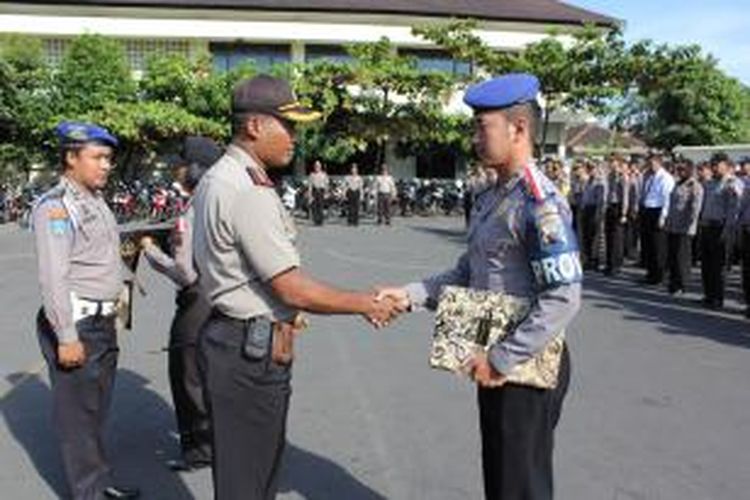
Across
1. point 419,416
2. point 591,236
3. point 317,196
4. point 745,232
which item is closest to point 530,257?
point 419,416

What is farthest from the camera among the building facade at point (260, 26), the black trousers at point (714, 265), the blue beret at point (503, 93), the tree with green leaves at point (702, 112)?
the tree with green leaves at point (702, 112)

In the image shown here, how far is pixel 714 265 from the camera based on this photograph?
1424 centimetres

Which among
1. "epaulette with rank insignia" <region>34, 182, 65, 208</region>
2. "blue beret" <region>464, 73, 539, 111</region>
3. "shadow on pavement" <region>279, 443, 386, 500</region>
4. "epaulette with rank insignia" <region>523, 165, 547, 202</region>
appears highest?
"blue beret" <region>464, 73, 539, 111</region>

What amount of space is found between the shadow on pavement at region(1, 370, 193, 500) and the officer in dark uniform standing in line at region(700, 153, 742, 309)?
26.6 feet

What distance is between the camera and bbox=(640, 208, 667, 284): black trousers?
16578mm

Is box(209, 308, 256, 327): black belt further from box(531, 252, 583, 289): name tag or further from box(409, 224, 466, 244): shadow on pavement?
box(409, 224, 466, 244): shadow on pavement

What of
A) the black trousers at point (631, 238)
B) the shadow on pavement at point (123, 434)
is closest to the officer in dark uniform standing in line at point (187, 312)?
the shadow on pavement at point (123, 434)

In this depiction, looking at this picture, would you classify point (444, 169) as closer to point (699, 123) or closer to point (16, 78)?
point (699, 123)

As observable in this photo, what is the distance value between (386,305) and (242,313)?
0.57 meters

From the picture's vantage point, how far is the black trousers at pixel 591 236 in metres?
19.4

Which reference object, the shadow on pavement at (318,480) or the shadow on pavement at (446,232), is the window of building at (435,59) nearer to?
the shadow on pavement at (446,232)

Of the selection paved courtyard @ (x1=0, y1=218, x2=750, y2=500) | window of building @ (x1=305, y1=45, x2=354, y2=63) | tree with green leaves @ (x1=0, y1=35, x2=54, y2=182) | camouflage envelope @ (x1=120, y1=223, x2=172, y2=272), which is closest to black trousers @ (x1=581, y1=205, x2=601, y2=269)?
paved courtyard @ (x1=0, y1=218, x2=750, y2=500)

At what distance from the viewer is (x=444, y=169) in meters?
45.2

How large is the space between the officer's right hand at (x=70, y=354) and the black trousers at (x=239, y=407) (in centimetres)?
145
